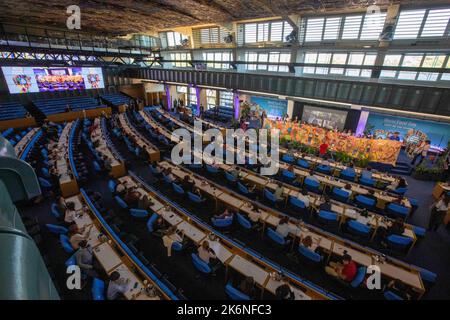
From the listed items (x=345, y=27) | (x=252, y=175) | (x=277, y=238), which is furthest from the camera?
(x=345, y=27)

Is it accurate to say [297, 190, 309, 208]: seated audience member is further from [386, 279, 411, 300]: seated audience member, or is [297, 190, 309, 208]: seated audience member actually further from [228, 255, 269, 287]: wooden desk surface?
[228, 255, 269, 287]: wooden desk surface

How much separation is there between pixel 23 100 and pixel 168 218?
23013mm

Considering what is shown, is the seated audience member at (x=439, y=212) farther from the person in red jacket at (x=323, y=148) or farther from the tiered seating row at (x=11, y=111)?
the tiered seating row at (x=11, y=111)

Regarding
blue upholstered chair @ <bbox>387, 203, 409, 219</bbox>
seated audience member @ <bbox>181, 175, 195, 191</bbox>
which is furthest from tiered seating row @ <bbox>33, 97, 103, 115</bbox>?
blue upholstered chair @ <bbox>387, 203, 409, 219</bbox>

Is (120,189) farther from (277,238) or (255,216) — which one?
(277,238)

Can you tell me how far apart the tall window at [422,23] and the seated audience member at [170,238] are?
594 inches

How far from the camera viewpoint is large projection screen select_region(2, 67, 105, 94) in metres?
19.2

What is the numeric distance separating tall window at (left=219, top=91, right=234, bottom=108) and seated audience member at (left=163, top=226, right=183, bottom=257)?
19099mm

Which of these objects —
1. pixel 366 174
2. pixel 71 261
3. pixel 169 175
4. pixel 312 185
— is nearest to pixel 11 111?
pixel 169 175

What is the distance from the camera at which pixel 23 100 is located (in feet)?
65.8

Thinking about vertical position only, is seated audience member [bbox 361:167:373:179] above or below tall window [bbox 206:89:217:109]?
below

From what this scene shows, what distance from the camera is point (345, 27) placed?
13.1m

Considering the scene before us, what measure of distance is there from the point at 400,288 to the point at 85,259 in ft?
24.7
